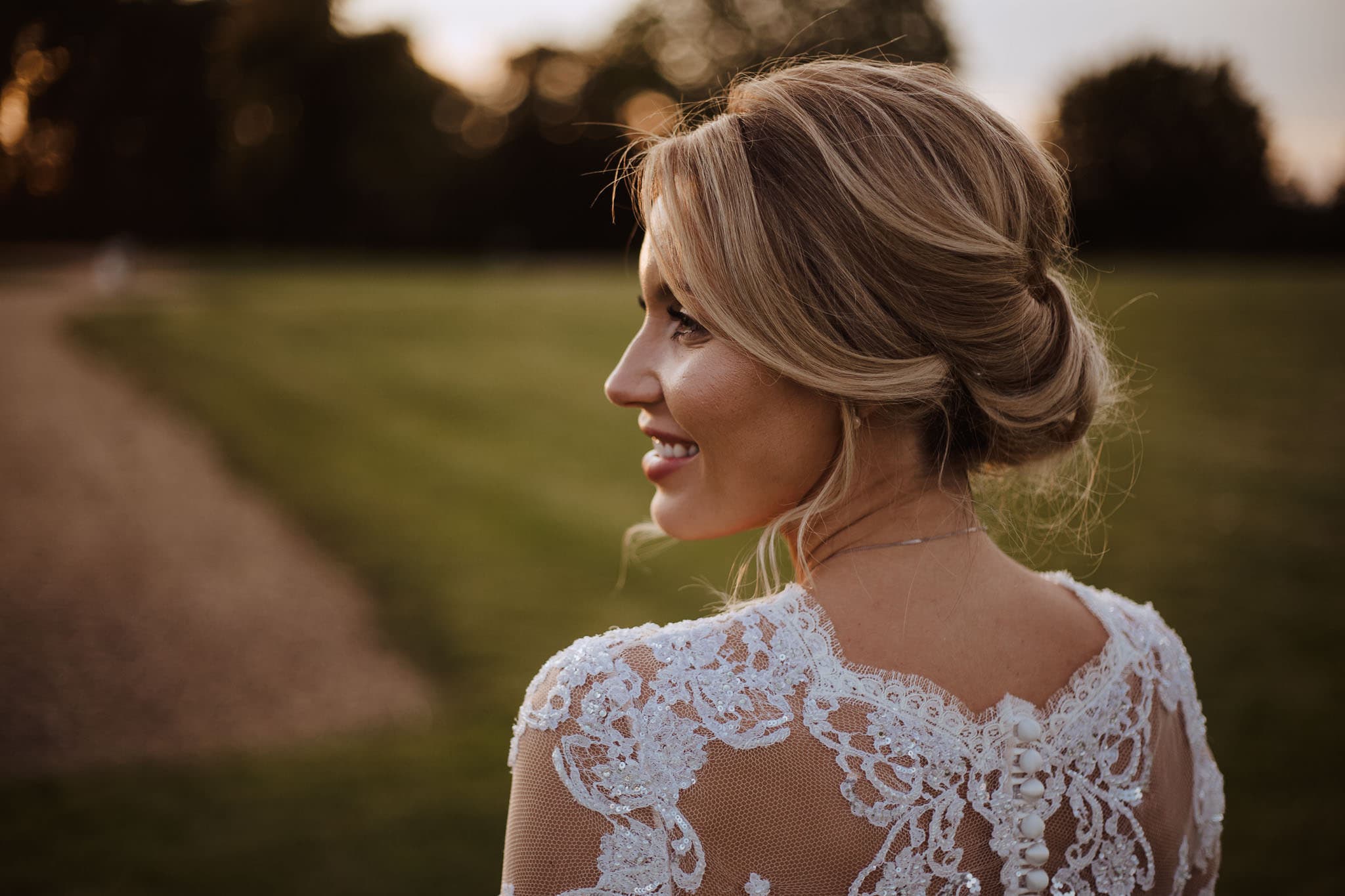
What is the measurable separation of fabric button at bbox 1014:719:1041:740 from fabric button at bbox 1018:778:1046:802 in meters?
0.08

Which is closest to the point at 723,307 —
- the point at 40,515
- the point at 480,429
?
the point at 40,515

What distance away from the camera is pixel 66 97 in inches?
189

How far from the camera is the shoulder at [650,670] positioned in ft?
5.24

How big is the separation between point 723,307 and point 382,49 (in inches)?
2170

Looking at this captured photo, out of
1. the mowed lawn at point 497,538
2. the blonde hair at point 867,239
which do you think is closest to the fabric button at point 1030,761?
the blonde hair at point 867,239

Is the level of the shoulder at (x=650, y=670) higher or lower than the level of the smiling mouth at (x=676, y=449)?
lower

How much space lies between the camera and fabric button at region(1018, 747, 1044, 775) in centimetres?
171

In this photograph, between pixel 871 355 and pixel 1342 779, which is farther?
pixel 1342 779

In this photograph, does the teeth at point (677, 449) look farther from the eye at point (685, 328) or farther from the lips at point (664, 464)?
the eye at point (685, 328)

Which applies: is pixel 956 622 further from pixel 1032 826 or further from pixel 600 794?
pixel 600 794

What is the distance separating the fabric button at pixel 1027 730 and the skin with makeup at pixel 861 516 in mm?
63

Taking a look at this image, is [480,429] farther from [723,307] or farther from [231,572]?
[723,307]

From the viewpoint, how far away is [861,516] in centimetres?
184

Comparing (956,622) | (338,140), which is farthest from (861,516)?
(338,140)
